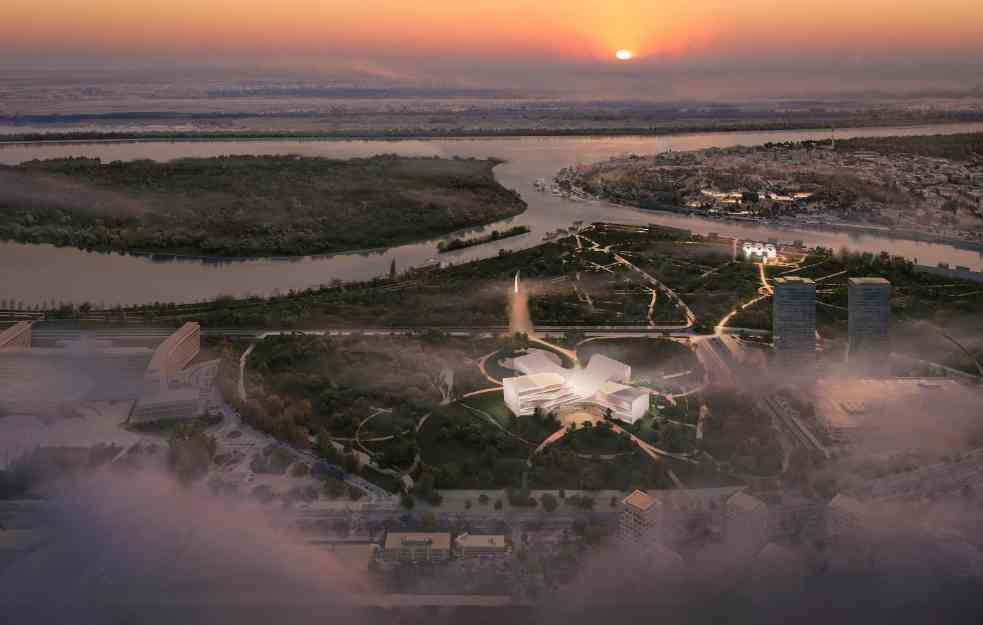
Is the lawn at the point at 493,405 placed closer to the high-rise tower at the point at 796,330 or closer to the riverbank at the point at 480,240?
the high-rise tower at the point at 796,330

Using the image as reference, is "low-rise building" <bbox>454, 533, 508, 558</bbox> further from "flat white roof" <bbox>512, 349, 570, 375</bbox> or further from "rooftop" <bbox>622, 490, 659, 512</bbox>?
"flat white roof" <bbox>512, 349, 570, 375</bbox>

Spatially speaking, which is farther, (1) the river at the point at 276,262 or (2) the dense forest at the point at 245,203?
(2) the dense forest at the point at 245,203

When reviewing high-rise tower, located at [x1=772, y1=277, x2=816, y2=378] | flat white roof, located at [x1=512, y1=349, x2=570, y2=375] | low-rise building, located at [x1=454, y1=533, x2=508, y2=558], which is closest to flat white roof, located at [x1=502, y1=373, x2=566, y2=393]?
flat white roof, located at [x1=512, y1=349, x2=570, y2=375]

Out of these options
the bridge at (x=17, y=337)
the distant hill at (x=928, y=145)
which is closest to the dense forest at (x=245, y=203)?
the bridge at (x=17, y=337)

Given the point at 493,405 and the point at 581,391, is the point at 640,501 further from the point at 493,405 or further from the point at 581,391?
the point at 493,405

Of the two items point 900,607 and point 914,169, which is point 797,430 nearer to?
point 900,607

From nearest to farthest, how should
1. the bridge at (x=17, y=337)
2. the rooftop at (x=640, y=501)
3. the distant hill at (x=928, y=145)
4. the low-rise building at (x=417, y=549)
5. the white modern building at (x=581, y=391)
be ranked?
1. the low-rise building at (x=417, y=549)
2. the rooftop at (x=640, y=501)
3. the white modern building at (x=581, y=391)
4. the bridge at (x=17, y=337)
5. the distant hill at (x=928, y=145)
